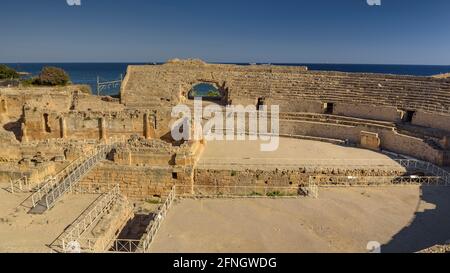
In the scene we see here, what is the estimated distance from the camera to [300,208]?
1141 cm

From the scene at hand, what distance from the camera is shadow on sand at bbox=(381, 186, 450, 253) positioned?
9148 mm

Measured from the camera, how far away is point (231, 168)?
15477 millimetres

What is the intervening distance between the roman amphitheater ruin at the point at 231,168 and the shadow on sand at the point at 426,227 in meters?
0.05

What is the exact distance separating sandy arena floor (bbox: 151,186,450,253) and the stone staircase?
3548mm

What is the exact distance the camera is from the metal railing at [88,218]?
8776 mm

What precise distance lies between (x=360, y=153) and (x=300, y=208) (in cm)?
837

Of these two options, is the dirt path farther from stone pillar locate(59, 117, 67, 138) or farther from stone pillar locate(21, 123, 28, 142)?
stone pillar locate(21, 123, 28, 142)

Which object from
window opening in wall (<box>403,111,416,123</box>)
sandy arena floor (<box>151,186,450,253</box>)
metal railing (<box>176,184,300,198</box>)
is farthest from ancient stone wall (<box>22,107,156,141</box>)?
window opening in wall (<box>403,111,416,123</box>)

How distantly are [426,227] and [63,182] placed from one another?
10.8m

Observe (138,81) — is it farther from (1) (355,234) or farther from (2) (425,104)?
(1) (355,234)

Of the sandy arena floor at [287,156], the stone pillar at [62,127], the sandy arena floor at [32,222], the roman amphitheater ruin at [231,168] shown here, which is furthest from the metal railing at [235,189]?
the stone pillar at [62,127]

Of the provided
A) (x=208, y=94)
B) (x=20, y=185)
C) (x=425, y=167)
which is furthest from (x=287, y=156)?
(x=208, y=94)

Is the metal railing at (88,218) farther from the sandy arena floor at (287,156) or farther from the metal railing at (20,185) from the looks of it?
the sandy arena floor at (287,156)

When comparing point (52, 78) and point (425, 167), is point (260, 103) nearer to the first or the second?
point (425, 167)
